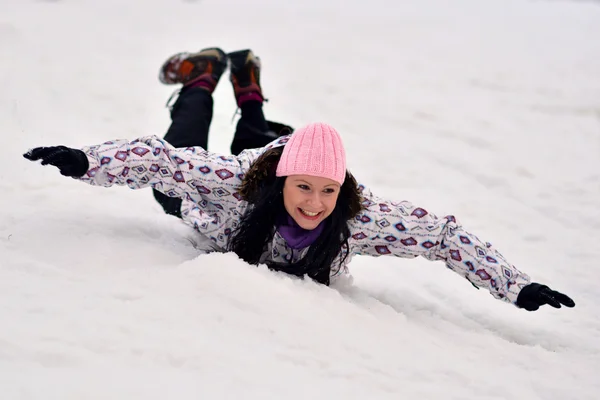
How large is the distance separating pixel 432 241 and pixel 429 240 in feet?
0.04

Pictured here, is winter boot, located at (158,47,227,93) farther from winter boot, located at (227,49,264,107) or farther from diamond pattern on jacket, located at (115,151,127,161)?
diamond pattern on jacket, located at (115,151,127,161)

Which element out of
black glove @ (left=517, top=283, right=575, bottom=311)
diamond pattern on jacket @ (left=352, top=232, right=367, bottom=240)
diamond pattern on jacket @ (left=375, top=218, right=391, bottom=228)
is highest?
diamond pattern on jacket @ (left=375, top=218, right=391, bottom=228)

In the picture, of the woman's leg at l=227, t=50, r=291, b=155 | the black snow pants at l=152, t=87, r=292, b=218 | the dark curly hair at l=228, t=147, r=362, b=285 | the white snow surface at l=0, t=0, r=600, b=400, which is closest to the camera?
the white snow surface at l=0, t=0, r=600, b=400

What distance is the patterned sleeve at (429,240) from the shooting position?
8.01 feet

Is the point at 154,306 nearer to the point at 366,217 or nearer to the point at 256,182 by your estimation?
the point at 256,182

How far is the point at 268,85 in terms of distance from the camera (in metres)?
5.36

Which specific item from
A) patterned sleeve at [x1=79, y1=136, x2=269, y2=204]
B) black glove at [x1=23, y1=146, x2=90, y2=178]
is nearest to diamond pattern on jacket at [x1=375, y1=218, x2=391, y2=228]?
patterned sleeve at [x1=79, y1=136, x2=269, y2=204]

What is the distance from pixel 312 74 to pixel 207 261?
381 centimetres

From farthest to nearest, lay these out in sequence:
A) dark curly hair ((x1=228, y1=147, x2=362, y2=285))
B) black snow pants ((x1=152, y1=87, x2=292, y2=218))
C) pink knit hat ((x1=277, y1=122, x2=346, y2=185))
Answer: black snow pants ((x1=152, y1=87, x2=292, y2=218)) → dark curly hair ((x1=228, y1=147, x2=362, y2=285)) → pink knit hat ((x1=277, y1=122, x2=346, y2=185))

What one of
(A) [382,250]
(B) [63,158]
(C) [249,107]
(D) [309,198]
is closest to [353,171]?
(C) [249,107]

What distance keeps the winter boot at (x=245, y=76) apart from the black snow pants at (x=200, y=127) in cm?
5

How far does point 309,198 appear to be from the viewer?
2.26 meters

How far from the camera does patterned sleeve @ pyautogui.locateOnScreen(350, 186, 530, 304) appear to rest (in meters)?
2.44

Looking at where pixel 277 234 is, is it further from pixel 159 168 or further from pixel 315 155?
pixel 159 168
